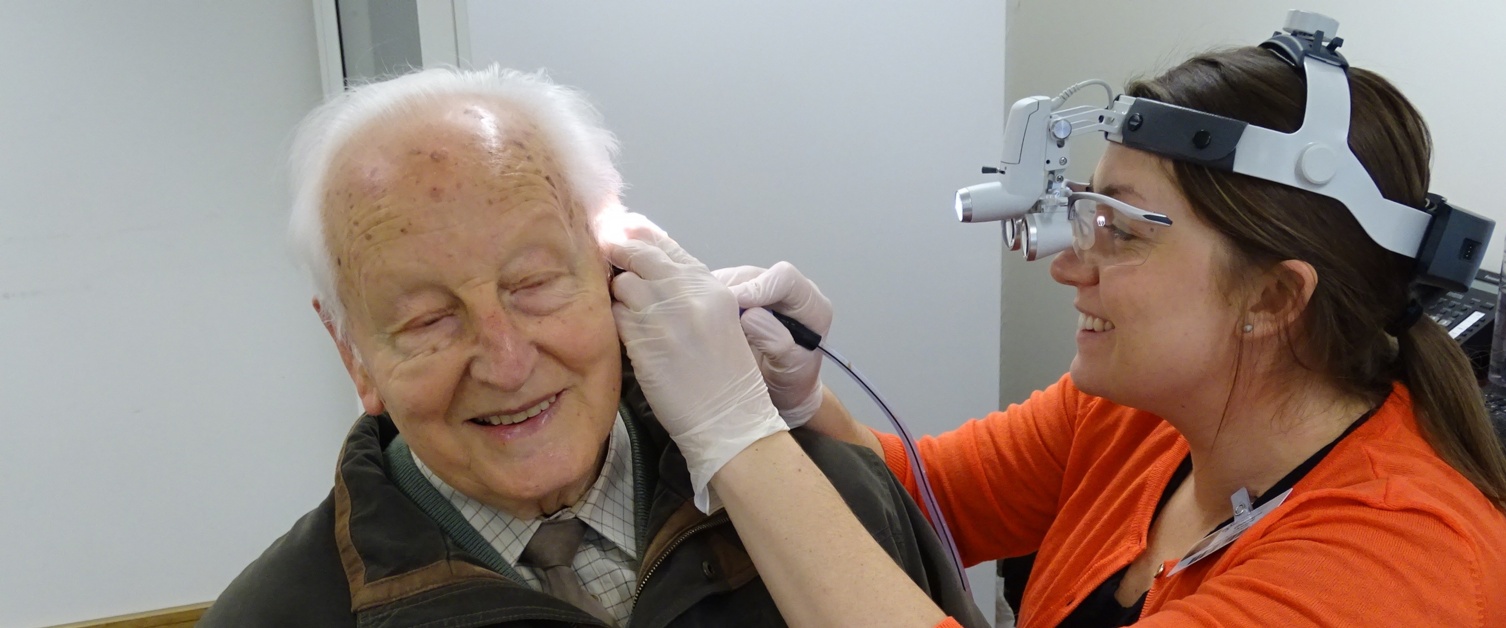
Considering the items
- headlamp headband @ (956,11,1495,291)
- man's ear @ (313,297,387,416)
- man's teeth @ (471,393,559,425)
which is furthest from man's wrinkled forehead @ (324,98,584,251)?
headlamp headband @ (956,11,1495,291)

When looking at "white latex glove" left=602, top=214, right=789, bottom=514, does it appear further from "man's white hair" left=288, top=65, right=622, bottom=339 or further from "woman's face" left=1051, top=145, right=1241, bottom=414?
"woman's face" left=1051, top=145, right=1241, bottom=414

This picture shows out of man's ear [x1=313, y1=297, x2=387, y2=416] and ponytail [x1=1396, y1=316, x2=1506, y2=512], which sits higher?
man's ear [x1=313, y1=297, x2=387, y2=416]

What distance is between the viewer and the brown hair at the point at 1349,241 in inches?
40.1

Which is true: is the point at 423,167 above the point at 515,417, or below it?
above

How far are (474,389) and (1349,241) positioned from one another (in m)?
0.98

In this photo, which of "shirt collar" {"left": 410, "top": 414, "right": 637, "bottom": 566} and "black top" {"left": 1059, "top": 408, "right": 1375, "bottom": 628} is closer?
"shirt collar" {"left": 410, "top": 414, "right": 637, "bottom": 566}

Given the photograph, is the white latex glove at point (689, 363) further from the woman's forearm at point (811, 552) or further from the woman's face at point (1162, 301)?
the woman's face at point (1162, 301)

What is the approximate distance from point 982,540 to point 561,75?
1.07 m

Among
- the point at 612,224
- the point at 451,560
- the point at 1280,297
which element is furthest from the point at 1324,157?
the point at 451,560

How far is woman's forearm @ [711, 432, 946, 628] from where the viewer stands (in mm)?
940

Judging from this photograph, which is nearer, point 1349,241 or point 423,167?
point 423,167

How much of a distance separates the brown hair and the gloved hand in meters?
0.48

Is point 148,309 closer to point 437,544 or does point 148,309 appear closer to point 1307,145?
point 437,544

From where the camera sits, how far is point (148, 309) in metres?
2.03
